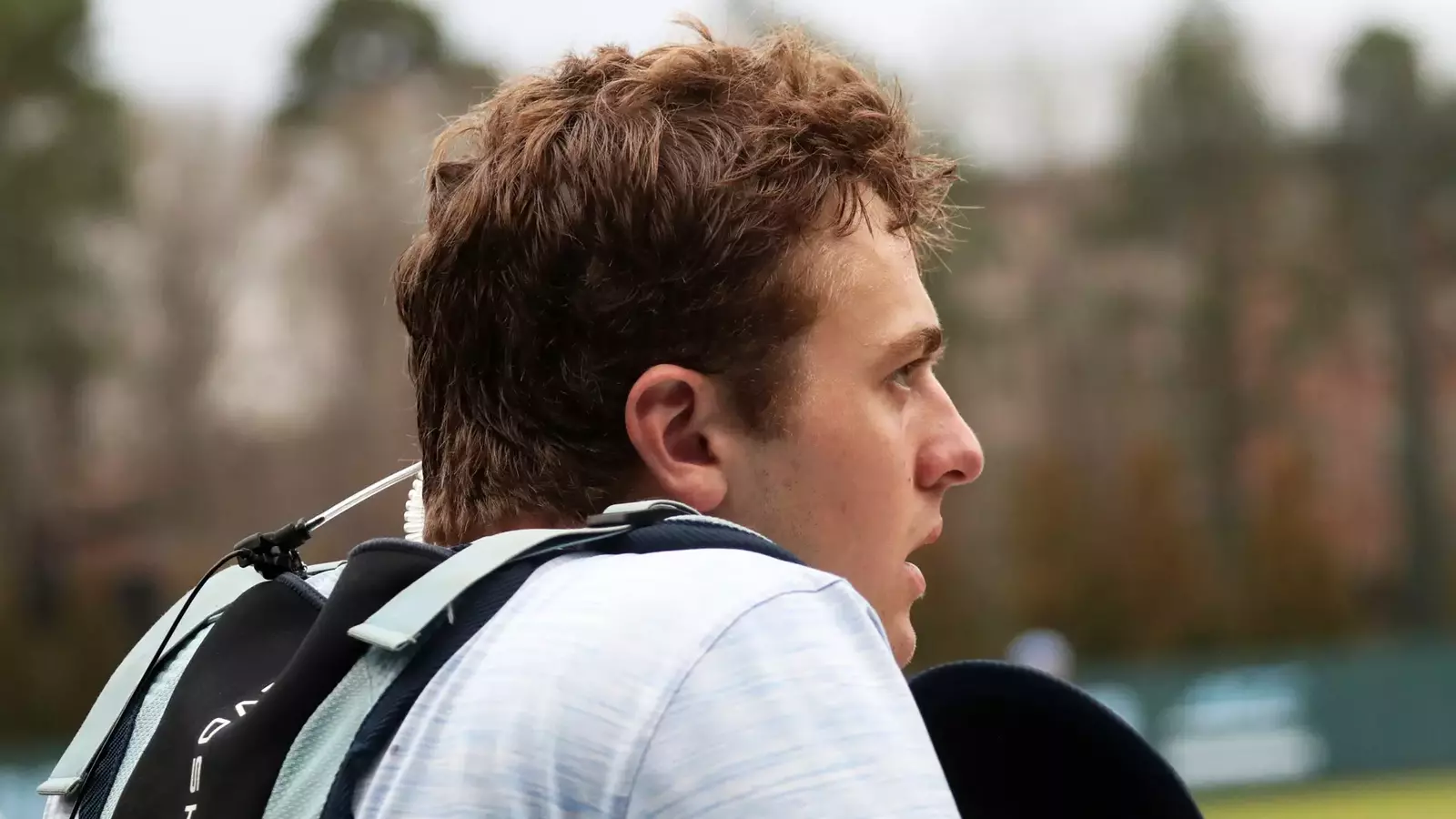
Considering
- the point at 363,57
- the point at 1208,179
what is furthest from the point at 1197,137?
the point at 363,57

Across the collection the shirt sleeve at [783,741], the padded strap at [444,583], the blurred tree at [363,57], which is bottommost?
the shirt sleeve at [783,741]

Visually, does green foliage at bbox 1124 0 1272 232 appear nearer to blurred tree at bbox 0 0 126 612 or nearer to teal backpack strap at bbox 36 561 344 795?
blurred tree at bbox 0 0 126 612

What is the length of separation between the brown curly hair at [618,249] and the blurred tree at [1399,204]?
22.3 meters

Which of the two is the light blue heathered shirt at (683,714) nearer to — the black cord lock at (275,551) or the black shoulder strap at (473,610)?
the black shoulder strap at (473,610)

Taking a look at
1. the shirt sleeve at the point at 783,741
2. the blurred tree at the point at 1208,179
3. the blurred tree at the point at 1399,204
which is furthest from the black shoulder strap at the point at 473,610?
the blurred tree at the point at 1399,204

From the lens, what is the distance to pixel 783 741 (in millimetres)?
856

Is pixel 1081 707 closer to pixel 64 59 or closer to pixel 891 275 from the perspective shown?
pixel 891 275

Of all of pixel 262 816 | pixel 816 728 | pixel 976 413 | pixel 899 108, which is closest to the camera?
Answer: pixel 816 728

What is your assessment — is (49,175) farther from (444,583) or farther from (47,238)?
(444,583)

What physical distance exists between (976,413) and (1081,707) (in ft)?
66.4

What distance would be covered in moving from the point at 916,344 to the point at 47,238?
60.6 feet

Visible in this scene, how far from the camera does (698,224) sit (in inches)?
46.3

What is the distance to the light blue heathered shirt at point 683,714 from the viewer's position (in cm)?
85

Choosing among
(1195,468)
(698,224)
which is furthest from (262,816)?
(1195,468)
